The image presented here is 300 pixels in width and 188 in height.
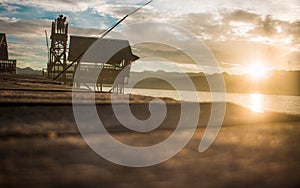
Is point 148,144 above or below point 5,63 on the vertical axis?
above

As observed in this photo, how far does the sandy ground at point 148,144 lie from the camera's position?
0.67m

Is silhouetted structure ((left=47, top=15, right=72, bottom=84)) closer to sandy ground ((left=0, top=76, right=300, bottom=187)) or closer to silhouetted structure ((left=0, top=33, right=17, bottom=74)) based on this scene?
silhouetted structure ((left=0, top=33, right=17, bottom=74))

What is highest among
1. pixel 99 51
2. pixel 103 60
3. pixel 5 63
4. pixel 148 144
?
pixel 148 144

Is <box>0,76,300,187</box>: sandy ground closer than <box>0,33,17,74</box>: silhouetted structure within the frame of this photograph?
Yes

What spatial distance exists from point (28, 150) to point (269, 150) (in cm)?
77

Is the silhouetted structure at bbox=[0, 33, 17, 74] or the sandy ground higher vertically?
the sandy ground

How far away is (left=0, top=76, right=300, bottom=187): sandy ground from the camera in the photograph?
674 mm

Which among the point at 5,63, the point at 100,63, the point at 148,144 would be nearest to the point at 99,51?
the point at 100,63

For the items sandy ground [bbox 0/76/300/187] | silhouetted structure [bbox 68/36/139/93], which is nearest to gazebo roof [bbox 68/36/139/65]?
silhouetted structure [bbox 68/36/139/93]

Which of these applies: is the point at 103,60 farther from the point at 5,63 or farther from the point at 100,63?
the point at 5,63

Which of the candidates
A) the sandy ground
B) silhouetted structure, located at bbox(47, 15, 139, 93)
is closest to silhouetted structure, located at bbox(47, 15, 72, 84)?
silhouetted structure, located at bbox(47, 15, 139, 93)

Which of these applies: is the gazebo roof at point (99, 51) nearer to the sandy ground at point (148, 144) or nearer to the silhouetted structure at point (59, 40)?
the silhouetted structure at point (59, 40)

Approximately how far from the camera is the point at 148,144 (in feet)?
2.81

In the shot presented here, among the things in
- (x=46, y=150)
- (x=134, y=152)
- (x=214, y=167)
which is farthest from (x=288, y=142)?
(x=46, y=150)
